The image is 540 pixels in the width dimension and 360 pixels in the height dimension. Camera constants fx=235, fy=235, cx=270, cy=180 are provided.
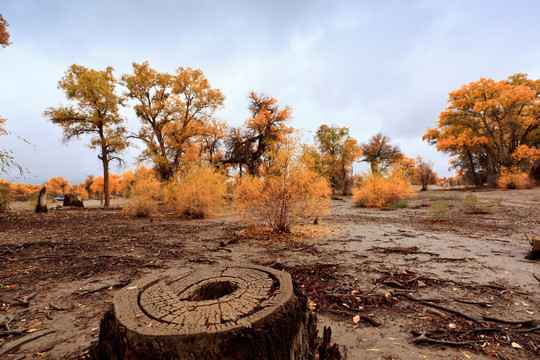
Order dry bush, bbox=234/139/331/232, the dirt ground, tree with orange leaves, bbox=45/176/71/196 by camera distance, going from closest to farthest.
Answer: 1. the dirt ground
2. dry bush, bbox=234/139/331/232
3. tree with orange leaves, bbox=45/176/71/196

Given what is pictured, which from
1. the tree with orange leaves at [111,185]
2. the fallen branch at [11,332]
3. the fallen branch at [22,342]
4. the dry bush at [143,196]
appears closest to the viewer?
the fallen branch at [22,342]

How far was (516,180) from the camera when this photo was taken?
20750 mm

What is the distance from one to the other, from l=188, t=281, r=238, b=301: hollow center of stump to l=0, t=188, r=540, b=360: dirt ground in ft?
4.28

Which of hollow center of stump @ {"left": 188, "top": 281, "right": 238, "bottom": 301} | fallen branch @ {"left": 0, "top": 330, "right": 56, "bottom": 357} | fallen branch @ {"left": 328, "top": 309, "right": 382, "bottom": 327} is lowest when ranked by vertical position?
fallen branch @ {"left": 328, "top": 309, "right": 382, "bottom": 327}

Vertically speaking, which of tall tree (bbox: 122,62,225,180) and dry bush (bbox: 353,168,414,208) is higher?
tall tree (bbox: 122,62,225,180)

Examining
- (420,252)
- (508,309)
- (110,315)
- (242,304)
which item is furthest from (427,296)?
(110,315)

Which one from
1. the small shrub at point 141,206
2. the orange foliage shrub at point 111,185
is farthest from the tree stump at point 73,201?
the orange foliage shrub at point 111,185

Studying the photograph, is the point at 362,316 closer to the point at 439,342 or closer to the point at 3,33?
the point at 439,342

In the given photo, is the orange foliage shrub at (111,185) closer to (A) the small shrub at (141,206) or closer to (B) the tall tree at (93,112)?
(B) the tall tree at (93,112)

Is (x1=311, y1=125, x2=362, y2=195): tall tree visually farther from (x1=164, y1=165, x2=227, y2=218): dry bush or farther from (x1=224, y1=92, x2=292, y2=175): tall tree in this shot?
(x1=164, y1=165, x2=227, y2=218): dry bush

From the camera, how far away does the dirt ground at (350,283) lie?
2373 millimetres

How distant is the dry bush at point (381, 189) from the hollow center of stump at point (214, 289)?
16.9m

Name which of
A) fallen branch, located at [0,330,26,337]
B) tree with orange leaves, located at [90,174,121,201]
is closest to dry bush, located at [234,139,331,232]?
fallen branch, located at [0,330,26,337]

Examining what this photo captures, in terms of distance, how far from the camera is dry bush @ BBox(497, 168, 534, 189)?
2062 cm
